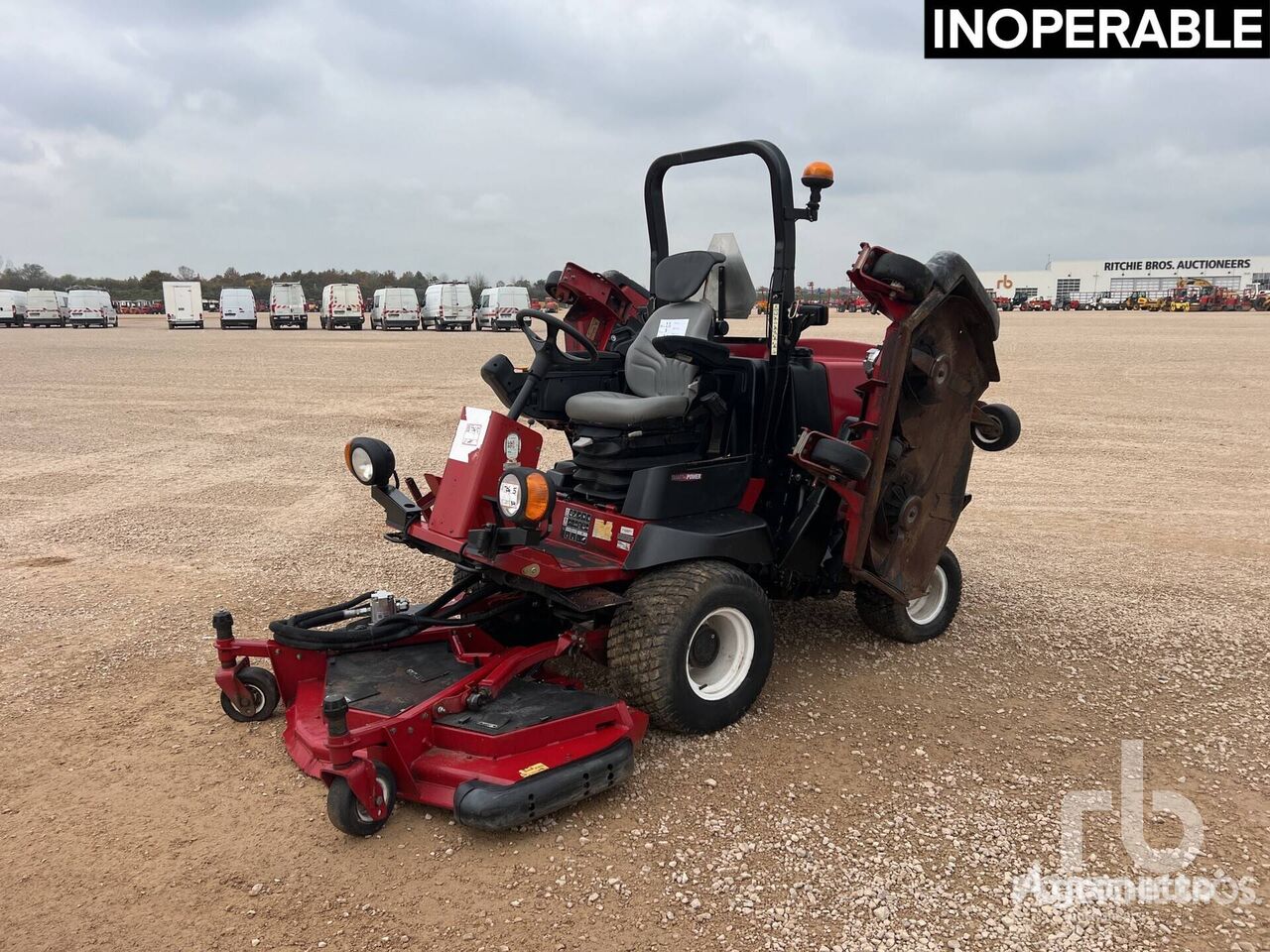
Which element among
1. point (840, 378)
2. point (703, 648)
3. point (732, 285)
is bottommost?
point (703, 648)

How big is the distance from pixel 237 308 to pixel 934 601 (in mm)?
37983

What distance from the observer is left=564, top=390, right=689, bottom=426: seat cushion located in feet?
12.6

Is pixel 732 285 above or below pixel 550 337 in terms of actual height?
above

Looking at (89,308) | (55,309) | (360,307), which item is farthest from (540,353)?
(55,309)

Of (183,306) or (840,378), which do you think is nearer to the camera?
(840,378)

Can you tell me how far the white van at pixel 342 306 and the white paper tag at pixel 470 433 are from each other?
1379 inches

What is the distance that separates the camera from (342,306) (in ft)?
→ 120

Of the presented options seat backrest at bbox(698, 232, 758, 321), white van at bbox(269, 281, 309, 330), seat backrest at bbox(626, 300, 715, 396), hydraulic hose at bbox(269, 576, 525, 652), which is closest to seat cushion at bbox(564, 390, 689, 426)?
seat backrest at bbox(626, 300, 715, 396)

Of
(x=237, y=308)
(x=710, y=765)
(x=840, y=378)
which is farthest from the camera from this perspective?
(x=237, y=308)

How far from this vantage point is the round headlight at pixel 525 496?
3328mm

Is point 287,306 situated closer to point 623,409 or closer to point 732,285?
point 732,285

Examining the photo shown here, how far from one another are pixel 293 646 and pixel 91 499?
5248mm

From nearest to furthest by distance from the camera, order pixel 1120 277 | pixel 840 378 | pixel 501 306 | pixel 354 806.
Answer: pixel 354 806
pixel 840 378
pixel 501 306
pixel 1120 277

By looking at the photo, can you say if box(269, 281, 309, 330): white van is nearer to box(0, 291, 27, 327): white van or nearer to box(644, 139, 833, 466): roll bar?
box(0, 291, 27, 327): white van
